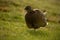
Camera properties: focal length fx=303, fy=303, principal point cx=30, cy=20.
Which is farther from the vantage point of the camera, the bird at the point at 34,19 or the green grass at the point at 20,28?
the bird at the point at 34,19

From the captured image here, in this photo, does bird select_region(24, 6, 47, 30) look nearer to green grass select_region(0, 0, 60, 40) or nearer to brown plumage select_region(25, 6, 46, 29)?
brown plumage select_region(25, 6, 46, 29)

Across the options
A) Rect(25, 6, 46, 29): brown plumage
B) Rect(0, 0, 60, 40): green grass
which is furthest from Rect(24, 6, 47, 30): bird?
Rect(0, 0, 60, 40): green grass

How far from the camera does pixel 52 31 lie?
16.5m

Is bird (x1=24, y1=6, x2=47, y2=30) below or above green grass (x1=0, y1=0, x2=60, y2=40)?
above

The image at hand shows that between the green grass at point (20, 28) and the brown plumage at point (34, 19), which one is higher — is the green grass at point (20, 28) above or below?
below

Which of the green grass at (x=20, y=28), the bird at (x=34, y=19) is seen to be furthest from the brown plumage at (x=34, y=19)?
the green grass at (x=20, y=28)

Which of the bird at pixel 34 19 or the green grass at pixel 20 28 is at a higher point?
the bird at pixel 34 19

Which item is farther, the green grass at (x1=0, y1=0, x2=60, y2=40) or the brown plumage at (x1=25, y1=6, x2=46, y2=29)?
the brown plumage at (x1=25, y1=6, x2=46, y2=29)

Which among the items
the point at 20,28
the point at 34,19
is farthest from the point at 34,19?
the point at 20,28

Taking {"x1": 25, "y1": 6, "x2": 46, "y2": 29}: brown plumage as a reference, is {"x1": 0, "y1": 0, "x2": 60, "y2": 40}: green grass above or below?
below

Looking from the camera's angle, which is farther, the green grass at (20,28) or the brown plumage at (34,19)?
the brown plumage at (34,19)

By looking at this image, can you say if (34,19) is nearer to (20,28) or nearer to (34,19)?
(34,19)

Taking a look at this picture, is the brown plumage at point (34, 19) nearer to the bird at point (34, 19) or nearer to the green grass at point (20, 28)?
the bird at point (34, 19)

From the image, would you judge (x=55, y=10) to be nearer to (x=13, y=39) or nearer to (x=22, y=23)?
(x=22, y=23)
